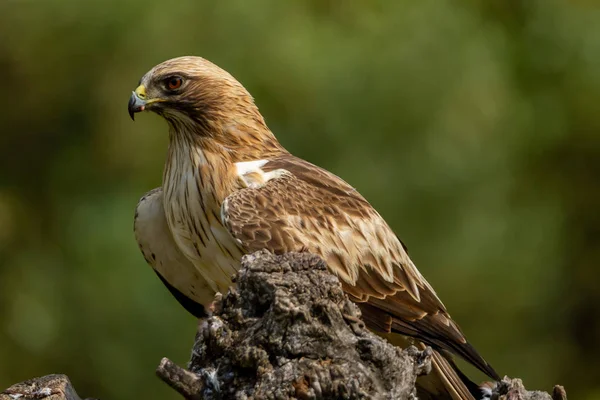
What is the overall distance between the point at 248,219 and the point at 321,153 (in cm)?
Answer: 563

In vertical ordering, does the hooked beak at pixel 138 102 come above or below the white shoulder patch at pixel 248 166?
above

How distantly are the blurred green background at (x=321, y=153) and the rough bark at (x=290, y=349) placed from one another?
6827mm

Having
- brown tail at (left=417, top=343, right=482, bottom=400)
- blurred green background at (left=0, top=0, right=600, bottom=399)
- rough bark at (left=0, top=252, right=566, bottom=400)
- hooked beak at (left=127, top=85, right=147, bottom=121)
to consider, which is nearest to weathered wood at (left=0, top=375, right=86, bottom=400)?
rough bark at (left=0, top=252, right=566, bottom=400)

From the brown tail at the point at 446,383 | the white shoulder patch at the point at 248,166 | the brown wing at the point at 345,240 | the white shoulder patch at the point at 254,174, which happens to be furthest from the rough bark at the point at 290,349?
A: the white shoulder patch at the point at 248,166

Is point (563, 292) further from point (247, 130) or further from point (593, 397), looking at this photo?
point (247, 130)

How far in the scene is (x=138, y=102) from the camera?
6.73m

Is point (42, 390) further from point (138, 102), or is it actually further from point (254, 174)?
point (138, 102)

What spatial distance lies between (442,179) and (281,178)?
5.58 metres

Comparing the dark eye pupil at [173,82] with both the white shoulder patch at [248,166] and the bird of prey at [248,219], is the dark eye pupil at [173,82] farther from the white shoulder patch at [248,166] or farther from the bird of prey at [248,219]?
the white shoulder patch at [248,166]

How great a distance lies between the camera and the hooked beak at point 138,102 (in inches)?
264

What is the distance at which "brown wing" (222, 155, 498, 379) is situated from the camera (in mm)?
6238

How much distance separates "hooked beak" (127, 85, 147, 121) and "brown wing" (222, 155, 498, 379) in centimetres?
76

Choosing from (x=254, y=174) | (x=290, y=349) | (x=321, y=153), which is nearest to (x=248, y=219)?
(x=254, y=174)

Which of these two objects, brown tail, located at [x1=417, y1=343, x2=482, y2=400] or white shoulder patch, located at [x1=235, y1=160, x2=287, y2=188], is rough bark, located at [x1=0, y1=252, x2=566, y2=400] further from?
white shoulder patch, located at [x1=235, y1=160, x2=287, y2=188]
